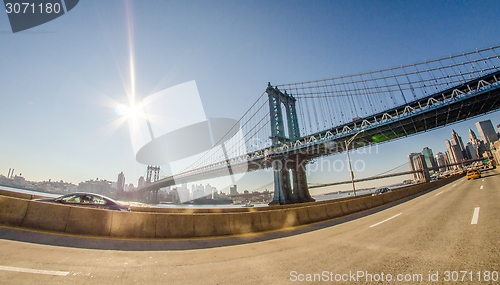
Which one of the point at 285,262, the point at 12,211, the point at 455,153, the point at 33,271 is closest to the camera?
the point at 33,271

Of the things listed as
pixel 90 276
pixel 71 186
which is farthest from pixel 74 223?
pixel 71 186

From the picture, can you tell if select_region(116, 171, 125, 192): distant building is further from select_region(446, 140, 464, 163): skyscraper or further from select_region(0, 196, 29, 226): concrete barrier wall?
select_region(446, 140, 464, 163): skyscraper

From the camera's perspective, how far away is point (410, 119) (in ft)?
115

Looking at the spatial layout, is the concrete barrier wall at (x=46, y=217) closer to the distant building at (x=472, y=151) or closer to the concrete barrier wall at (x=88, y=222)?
the concrete barrier wall at (x=88, y=222)

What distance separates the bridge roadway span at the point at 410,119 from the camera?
97.7 ft

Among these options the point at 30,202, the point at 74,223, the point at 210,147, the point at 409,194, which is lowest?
the point at 409,194

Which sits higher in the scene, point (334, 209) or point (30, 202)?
point (30, 202)

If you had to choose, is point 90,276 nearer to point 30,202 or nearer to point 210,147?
point 30,202

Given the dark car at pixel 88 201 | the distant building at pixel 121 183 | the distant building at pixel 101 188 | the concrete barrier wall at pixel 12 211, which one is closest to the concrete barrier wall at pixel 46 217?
the concrete barrier wall at pixel 12 211

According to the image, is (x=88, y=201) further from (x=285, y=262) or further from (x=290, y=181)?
(x=290, y=181)

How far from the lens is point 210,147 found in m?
100

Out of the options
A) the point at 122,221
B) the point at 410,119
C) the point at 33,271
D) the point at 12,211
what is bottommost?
the point at 33,271

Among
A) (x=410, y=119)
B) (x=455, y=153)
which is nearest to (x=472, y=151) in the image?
(x=455, y=153)

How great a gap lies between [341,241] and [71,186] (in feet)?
789
